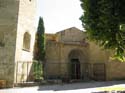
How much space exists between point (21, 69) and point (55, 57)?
6662 mm

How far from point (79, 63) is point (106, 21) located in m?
15.9

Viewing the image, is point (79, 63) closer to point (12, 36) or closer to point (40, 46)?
point (40, 46)

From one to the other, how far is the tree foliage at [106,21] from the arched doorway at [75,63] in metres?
13.1

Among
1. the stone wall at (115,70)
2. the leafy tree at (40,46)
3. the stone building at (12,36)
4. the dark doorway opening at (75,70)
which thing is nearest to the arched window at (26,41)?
the stone building at (12,36)

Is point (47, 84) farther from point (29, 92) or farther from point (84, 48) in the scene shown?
point (84, 48)

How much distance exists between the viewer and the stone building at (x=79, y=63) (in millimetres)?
24531

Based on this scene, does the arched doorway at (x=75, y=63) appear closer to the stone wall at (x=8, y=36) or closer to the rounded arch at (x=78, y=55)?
the rounded arch at (x=78, y=55)

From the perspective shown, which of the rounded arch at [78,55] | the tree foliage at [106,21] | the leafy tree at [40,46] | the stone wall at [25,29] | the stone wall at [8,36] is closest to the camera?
the tree foliage at [106,21]

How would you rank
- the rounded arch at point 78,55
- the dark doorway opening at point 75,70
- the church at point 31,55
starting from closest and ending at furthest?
the church at point 31,55
the dark doorway opening at point 75,70
the rounded arch at point 78,55

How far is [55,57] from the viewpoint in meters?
26.1

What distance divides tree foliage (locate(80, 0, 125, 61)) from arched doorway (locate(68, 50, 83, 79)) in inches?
515

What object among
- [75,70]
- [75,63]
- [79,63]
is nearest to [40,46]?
[75,63]

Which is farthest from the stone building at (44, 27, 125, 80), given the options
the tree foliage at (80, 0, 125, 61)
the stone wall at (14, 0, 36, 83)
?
the tree foliage at (80, 0, 125, 61)

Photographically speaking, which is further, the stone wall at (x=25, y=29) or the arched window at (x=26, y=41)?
the arched window at (x=26, y=41)
